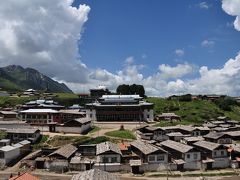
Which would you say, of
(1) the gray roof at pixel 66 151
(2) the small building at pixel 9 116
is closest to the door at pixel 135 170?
(1) the gray roof at pixel 66 151

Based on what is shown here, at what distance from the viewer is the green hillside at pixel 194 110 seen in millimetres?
117081

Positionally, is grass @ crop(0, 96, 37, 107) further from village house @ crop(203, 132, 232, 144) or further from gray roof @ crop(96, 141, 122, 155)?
village house @ crop(203, 132, 232, 144)

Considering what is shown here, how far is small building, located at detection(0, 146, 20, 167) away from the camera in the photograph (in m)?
66.8

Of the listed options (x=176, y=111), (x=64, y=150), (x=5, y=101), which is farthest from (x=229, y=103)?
(x=64, y=150)

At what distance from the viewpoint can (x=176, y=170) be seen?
63.5 meters

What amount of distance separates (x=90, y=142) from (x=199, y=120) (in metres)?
47.6

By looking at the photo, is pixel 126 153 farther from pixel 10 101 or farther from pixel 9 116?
pixel 10 101

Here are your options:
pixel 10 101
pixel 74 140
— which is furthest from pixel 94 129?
pixel 10 101

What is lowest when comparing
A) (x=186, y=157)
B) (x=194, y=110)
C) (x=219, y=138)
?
(x=186, y=157)

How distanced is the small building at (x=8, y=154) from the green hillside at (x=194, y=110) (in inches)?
2148

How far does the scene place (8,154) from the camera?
67.4 meters

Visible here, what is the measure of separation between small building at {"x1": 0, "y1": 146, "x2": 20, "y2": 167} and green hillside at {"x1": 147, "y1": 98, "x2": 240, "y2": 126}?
54551 millimetres

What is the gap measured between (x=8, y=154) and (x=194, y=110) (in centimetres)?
7441

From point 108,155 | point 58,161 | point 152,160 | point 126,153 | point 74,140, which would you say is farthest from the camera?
point 74,140
